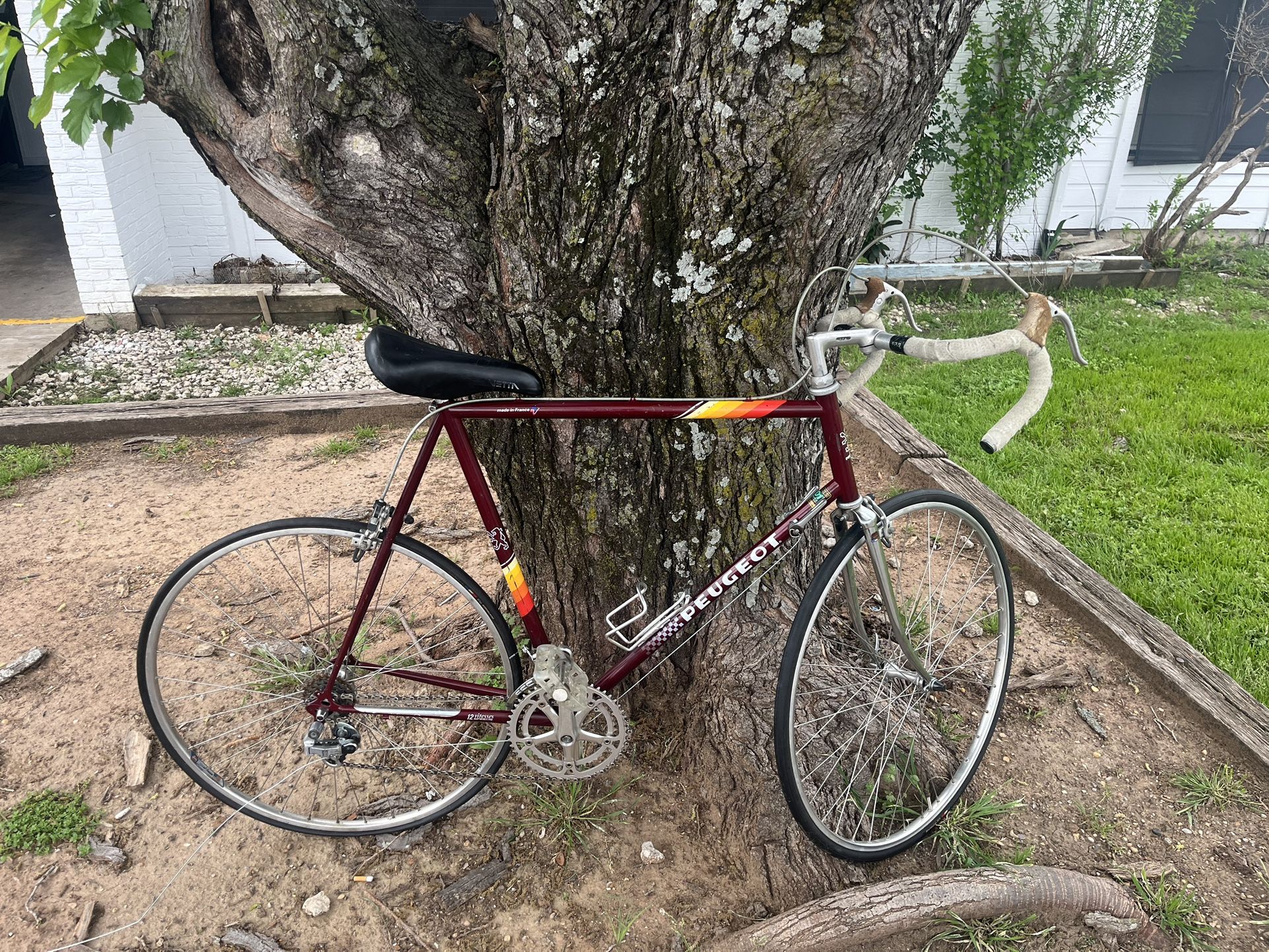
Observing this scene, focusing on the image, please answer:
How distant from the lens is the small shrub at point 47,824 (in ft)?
7.67

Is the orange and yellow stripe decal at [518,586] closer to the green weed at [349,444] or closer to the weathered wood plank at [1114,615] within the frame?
the weathered wood plank at [1114,615]

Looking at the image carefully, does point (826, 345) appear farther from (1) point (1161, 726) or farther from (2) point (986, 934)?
(1) point (1161, 726)

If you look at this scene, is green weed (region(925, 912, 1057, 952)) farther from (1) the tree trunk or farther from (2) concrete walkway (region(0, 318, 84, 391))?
(2) concrete walkway (region(0, 318, 84, 391))

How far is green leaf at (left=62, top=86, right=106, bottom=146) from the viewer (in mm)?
2082

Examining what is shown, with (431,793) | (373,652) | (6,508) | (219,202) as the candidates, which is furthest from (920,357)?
(219,202)

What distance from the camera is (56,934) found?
7.05 feet

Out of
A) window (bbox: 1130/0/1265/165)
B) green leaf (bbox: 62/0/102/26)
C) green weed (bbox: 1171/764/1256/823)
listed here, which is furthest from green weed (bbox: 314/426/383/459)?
window (bbox: 1130/0/1265/165)

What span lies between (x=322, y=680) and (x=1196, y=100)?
8449 millimetres

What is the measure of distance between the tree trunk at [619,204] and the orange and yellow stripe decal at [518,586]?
265 millimetres

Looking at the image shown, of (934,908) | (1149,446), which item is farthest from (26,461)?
(1149,446)

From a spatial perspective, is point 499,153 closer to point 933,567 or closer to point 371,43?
point 371,43

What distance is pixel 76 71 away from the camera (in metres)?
2.01

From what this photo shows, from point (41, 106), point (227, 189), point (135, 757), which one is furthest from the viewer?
A: point (227, 189)

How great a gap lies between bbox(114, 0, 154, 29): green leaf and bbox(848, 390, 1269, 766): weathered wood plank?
3164mm
